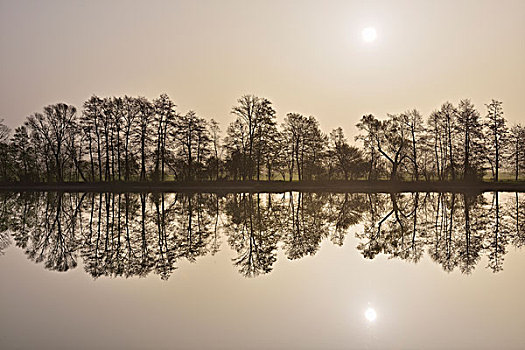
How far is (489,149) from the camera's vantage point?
5669cm

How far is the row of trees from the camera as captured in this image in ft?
183

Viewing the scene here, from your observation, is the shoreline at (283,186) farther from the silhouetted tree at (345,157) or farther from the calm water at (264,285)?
the calm water at (264,285)

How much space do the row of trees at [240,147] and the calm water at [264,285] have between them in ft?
119

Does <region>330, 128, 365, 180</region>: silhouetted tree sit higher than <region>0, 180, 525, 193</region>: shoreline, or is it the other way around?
<region>330, 128, 365, 180</region>: silhouetted tree

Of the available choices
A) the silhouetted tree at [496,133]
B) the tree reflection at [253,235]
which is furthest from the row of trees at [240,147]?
the tree reflection at [253,235]

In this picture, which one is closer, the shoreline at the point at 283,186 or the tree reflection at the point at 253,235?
the tree reflection at the point at 253,235

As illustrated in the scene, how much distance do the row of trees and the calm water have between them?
36200 millimetres

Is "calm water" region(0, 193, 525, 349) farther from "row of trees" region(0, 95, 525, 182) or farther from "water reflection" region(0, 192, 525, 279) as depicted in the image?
"row of trees" region(0, 95, 525, 182)

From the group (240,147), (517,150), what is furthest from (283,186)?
(517,150)

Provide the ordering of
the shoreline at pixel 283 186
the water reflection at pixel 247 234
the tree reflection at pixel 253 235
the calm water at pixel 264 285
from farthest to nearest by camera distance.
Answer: the shoreline at pixel 283 186 < the water reflection at pixel 247 234 < the tree reflection at pixel 253 235 < the calm water at pixel 264 285

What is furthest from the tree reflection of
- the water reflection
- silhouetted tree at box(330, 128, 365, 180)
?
silhouetted tree at box(330, 128, 365, 180)

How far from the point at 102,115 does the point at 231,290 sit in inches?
2065

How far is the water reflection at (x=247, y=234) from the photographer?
1307 centimetres

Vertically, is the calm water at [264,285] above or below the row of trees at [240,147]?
below
